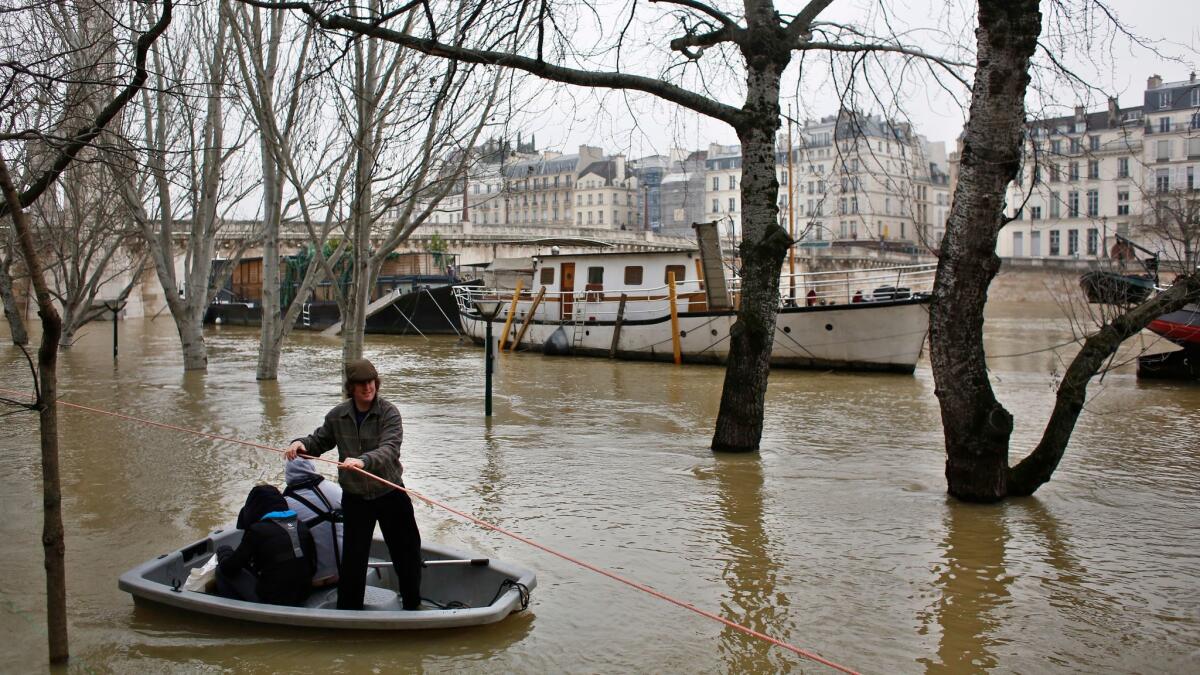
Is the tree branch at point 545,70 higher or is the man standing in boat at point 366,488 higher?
the tree branch at point 545,70

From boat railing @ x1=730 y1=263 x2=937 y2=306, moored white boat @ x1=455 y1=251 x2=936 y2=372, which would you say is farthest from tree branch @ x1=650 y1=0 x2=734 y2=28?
moored white boat @ x1=455 y1=251 x2=936 y2=372

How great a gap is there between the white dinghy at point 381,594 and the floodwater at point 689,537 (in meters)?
0.20

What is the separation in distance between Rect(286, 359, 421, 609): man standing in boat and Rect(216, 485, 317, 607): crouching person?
0.24 m

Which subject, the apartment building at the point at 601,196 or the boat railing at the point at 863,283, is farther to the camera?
the apartment building at the point at 601,196

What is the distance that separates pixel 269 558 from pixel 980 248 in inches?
220

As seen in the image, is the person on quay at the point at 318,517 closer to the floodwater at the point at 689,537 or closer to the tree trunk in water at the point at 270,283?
the floodwater at the point at 689,537

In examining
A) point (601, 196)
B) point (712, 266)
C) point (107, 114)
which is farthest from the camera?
point (601, 196)

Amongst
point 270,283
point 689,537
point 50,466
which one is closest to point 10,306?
point 270,283

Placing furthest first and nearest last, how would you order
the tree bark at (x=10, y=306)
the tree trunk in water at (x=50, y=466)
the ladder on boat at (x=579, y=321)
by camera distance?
the ladder on boat at (x=579, y=321) → the tree bark at (x=10, y=306) → the tree trunk in water at (x=50, y=466)

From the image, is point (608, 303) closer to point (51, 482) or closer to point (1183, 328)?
point (1183, 328)

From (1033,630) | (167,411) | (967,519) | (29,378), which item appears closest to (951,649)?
(1033,630)

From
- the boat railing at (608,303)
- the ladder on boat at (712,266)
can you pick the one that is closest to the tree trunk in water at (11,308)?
the boat railing at (608,303)

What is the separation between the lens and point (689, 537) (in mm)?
7363

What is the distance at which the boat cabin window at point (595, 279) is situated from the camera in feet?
87.2
